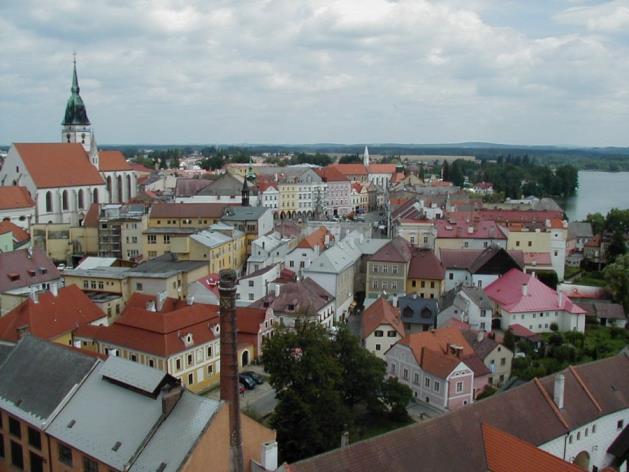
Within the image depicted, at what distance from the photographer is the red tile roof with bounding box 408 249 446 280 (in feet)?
164

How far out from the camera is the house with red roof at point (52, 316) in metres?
33.1

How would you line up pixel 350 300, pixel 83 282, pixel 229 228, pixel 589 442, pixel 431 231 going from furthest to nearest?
pixel 431 231 < pixel 229 228 < pixel 350 300 < pixel 83 282 < pixel 589 442

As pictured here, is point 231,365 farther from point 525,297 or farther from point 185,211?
point 185,211

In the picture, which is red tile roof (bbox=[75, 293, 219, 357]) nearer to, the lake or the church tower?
the church tower

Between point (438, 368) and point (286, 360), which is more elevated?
point (286, 360)

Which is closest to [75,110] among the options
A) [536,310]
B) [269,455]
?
[536,310]

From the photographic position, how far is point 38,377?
79.6ft

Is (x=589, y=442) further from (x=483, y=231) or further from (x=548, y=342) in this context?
(x=483, y=231)

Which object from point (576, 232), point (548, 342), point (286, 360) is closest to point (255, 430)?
point (286, 360)

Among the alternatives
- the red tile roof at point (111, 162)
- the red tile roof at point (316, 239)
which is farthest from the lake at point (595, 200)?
the red tile roof at point (111, 162)

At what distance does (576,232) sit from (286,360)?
2299 inches

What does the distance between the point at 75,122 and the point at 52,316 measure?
188 ft

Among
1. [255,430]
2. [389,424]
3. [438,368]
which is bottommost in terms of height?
[389,424]

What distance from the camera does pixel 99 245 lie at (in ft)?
192
